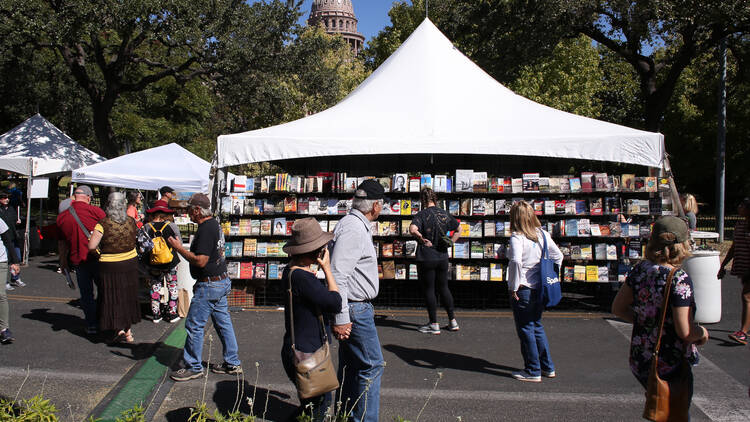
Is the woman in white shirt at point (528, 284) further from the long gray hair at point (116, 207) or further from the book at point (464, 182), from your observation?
the long gray hair at point (116, 207)

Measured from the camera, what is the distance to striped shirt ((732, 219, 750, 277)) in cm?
697

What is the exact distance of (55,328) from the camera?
7.69 m

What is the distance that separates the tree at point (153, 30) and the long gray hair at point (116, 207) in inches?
372

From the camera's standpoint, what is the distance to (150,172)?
44.1 feet

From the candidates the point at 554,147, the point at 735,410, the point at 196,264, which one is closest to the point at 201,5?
the point at 554,147

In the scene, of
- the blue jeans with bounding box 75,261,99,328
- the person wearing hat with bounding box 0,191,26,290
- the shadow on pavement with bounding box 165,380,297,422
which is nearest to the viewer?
the shadow on pavement with bounding box 165,380,297,422

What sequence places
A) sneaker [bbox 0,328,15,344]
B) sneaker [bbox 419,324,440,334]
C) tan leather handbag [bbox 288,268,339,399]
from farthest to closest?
1. sneaker [bbox 419,324,440,334]
2. sneaker [bbox 0,328,15,344]
3. tan leather handbag [bbox 288,268,339,399]

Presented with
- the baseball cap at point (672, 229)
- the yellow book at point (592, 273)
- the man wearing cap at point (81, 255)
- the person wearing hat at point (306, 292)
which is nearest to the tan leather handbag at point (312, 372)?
the person wearing hat at point (306, 292)

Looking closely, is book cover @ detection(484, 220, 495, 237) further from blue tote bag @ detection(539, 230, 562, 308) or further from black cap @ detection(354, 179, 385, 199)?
black cap @ detection(354, 179, 385, 199)

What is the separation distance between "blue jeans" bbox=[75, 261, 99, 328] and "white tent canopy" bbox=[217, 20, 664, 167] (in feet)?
7.99

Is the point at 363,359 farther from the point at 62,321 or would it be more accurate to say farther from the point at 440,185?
the point at 62,321

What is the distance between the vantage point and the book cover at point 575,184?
8891mm

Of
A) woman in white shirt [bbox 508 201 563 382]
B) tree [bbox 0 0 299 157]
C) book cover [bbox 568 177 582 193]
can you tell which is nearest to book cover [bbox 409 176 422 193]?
book cover [bbox 568 177 582 193]

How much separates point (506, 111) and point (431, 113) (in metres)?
1.39
